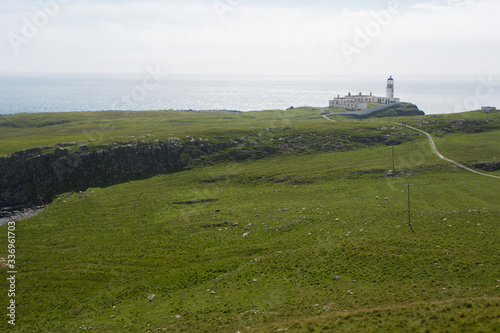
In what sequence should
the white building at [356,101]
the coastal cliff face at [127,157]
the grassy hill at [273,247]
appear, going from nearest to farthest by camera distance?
the grassy hill at [273,247], the coastal cliff face at [127,157], the white building at [356,101]

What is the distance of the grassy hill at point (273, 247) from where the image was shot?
1047 inches

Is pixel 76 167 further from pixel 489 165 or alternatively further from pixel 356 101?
pixel 356 101

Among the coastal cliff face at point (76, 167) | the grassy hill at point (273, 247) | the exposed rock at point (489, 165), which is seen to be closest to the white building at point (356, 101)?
the grassy hill at point (273, 247)

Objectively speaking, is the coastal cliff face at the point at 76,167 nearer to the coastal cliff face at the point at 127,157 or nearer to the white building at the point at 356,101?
the coastal cliff face at the point at 127,157

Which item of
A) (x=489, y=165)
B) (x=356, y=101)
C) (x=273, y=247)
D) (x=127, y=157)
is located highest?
(x=356, y=101)

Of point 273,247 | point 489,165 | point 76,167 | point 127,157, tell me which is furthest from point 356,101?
point 273,247

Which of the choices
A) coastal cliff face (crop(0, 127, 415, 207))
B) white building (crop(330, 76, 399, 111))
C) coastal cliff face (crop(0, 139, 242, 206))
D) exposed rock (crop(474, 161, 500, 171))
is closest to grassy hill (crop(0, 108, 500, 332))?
coastal cliff face (crop(0, 127, 415, 207))

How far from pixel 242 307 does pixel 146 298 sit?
11.3 m

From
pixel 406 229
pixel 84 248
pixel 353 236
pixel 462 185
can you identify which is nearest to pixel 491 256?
pixel 406 229

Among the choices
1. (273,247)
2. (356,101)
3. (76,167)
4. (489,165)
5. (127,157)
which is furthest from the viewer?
(356,101)

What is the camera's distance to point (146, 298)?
110 feet

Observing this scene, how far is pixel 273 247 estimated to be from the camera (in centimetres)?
4225

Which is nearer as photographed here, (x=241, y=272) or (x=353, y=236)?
(x=241, y=272)

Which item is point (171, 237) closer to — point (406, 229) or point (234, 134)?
point (406, 229)
